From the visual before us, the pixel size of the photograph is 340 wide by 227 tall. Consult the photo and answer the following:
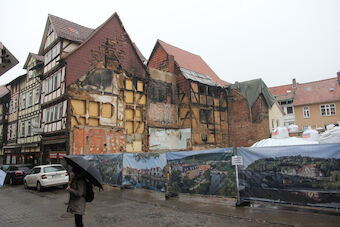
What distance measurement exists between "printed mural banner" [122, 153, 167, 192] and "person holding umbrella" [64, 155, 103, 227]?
19.1 ft

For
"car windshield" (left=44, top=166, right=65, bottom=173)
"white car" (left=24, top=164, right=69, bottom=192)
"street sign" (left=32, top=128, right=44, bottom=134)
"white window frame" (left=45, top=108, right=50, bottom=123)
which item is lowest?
"white car" (left=24, top=164, right=69, bottom=192)

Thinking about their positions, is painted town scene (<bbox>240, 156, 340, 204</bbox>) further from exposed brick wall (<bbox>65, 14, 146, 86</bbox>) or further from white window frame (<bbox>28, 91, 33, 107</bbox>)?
white window frame (<bbox>28, 91, 33, 107</bbox>)

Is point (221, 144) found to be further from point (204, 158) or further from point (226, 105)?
point (204, 158)

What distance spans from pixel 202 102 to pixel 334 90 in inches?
1058

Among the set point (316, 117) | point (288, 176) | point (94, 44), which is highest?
point (94, 44)

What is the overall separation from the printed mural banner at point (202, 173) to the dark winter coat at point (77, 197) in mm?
5083

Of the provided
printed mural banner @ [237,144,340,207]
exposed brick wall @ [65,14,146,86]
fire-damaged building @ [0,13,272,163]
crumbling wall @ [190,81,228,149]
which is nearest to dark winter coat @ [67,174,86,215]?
printed mural banner @ [237,144,340,207]

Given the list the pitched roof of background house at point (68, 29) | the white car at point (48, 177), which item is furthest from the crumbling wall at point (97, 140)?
the pitched roof of background house at point (68, 29)

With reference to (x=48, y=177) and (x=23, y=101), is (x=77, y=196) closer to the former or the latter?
(x=48, y=177)

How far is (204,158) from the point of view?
934cm

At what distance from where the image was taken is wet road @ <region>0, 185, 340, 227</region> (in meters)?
6.73

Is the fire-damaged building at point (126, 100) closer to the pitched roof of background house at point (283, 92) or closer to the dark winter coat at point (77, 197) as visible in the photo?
the dark winter coat at point (77, 197)

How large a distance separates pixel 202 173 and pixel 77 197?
5241 mm

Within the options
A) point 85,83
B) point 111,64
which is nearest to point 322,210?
point 85,83
